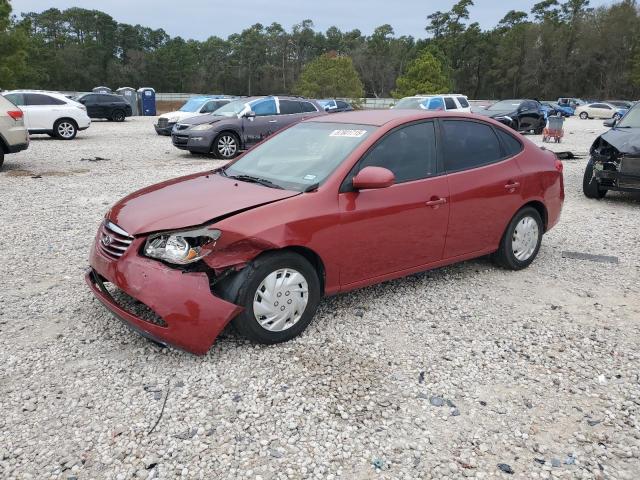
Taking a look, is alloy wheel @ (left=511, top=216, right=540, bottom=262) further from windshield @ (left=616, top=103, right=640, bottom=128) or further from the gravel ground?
windshield @ (left=616, top=103, right=640, bottom=128)

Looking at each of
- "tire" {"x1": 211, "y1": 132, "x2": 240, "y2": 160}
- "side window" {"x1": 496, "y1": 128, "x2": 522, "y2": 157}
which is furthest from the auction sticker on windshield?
"tire" {"x1": 211, "y1": 132, "x2": 240, "y2": 160}

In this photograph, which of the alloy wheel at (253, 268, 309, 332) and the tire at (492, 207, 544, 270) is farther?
the tire at (492, 207, 544, 270)

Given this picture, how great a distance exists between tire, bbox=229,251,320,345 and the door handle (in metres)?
1.22

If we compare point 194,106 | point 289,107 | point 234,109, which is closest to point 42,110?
point 194,106

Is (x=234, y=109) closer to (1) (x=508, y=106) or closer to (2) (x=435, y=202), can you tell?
(2) (x=435, y=202)

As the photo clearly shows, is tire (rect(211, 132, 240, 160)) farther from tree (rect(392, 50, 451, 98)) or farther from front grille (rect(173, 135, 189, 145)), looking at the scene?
tree (rect(392, 50, 451, 98))

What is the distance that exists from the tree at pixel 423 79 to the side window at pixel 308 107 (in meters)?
29.7

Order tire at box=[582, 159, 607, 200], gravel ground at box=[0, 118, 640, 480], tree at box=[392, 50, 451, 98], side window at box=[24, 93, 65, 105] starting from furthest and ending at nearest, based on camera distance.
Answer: tree at box=[392, 50, 451, 98]
side window at box=[24, 93, 65, 105]
tire at box=[582, 159, 607, 200]
gravel ground at box=[0, 118, 640, 480]

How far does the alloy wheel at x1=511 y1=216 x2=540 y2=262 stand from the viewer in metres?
5.25

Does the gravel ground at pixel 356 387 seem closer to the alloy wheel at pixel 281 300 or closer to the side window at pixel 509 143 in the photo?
the alloy wheel at pixel 281 300

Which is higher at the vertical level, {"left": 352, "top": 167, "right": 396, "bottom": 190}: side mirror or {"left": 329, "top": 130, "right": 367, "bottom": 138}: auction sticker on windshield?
{"left": 329, "top": 130, "right": 367, "bottom": 138}: auction sticker on windshield

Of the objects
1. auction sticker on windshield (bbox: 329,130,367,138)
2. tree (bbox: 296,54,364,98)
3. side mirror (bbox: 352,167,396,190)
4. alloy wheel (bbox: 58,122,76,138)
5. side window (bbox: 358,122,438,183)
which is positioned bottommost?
alloy wheel (bbox: 58,122,76,138)

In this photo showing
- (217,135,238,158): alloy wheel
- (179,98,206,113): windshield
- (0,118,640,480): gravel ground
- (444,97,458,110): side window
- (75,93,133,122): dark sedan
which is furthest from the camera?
(75,93,133,122): dark sedan

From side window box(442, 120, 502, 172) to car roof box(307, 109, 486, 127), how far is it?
0.37 feet
